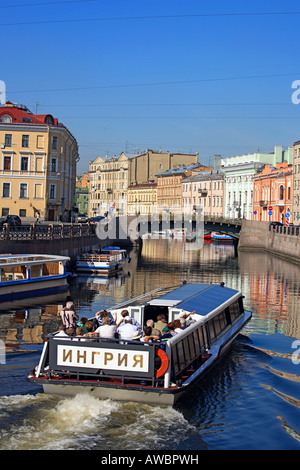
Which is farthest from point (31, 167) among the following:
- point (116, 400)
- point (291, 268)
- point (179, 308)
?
point (116, 400)

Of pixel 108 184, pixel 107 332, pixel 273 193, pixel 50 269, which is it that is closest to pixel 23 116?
pixel 273 193

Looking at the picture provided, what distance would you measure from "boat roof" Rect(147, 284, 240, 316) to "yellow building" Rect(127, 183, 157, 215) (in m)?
102

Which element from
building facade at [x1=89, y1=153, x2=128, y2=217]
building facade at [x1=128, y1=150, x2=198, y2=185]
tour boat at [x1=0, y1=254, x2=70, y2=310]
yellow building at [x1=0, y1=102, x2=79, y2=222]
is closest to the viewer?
tour boat at [x1=0, y1=254, x2=70, y2=310]

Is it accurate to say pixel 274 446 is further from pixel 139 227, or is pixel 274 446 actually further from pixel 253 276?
pixel 139 227

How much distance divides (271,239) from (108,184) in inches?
2676

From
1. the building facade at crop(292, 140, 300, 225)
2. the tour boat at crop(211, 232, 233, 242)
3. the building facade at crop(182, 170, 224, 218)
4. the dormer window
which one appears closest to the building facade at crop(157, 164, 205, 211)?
the building facade at crop(182, 170, 224, 218)

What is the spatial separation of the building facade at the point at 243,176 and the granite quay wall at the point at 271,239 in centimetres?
1837

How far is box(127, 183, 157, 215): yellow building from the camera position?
122625 millimetres

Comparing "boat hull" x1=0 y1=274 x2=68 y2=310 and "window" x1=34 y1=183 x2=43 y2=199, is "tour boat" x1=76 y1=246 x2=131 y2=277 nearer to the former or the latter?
"boat hull" x1=0 y1=274 x2=68 y2=310

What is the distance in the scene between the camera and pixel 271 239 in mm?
66062

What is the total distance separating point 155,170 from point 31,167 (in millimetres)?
68040

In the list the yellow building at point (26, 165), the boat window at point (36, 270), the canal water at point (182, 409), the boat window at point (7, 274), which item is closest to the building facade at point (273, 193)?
the yellow building at point (26, 165)

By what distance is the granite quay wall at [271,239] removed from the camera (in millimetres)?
55459

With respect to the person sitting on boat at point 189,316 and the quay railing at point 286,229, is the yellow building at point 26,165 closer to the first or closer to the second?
the quay railing at point 286,229
